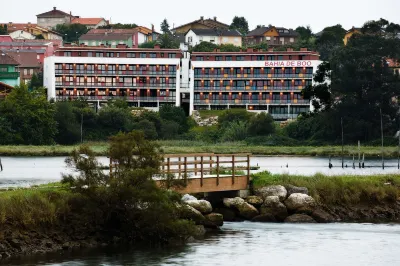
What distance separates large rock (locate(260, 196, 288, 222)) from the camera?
49469mm

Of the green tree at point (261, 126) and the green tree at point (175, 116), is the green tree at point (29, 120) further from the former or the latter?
the green tree at point (261, 126)

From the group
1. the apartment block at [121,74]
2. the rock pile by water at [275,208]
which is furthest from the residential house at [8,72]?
the rock pile by water at [275,208]

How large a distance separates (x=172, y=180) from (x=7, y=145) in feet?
281

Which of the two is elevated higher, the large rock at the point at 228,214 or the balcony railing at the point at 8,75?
the balcony railing at the point at 8,75

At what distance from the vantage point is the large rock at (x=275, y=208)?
49.5 metres

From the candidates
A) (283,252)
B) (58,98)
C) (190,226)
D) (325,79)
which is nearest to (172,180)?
(190,226)

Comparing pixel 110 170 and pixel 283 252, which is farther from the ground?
pixel 110 170

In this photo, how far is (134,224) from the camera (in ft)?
Answer: 137

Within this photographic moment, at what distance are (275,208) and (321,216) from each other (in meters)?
2.09

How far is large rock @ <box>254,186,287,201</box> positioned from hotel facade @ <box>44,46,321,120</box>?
391ft

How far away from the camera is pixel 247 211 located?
49.3m

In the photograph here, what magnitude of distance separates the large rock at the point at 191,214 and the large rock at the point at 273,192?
506 centimetres

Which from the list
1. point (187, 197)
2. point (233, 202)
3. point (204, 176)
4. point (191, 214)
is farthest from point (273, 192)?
point (191, 214)

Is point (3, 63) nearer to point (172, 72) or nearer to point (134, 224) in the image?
point (172, 72)
